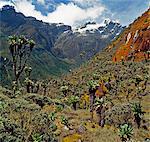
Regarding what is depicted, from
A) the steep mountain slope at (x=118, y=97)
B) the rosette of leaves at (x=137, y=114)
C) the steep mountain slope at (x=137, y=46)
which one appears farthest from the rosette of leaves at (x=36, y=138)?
the steep mountain slope at (x=137, y=46)

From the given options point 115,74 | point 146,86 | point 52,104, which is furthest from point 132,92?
point 52,104

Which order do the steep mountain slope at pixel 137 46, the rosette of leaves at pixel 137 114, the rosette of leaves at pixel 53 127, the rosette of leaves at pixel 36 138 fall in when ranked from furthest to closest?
the steep mountain slope at pixel 137 46, the rosette of leaves at pixel 137 114, the rosette of leaves at pixel 53 127, the rosette of leaves at pixel 36 138

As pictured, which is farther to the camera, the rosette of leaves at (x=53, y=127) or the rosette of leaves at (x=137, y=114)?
the rosette of leaves at (x=137, y=114)

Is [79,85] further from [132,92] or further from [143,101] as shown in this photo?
[143,101]

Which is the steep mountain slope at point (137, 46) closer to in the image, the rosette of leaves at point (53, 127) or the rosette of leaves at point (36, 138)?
the rosette of leaves at point (53, 127)

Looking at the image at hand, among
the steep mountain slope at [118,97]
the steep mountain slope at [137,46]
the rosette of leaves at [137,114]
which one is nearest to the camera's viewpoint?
the steep mountain slope at [118,97]

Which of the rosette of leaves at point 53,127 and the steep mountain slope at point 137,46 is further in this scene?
A: the steep mountain slope at point 137,46

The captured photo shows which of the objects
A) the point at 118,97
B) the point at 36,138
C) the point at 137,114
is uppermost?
the point at 118,97

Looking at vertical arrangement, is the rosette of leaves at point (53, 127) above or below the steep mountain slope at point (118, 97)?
below

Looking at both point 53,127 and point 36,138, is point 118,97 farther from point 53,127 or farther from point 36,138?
point 36,138

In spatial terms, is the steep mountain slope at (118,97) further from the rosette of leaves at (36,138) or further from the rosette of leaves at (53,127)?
the rosette of leaves at (36,138)

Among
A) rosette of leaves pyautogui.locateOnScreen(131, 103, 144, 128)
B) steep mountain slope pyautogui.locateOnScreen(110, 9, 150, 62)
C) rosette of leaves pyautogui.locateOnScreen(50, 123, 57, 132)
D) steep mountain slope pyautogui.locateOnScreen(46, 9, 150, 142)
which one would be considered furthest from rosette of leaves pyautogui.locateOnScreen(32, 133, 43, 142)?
steep mountain slope pyautogui.locateOnScreen(110, 9, 150, 62)

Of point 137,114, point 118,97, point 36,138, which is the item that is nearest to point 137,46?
point 118,97

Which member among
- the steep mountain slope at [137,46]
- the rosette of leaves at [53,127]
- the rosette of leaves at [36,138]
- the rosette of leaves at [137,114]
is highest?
the steep mountain slope at [137,46]
